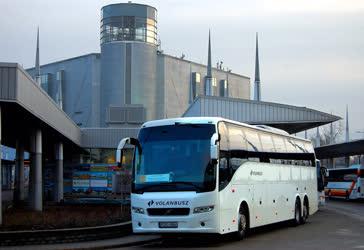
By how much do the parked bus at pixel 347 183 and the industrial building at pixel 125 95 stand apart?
5877 millimetres

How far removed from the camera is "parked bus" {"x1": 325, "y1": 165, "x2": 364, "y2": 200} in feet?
172

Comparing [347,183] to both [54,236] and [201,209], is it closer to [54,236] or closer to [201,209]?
[201,209]

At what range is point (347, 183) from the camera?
56.1m

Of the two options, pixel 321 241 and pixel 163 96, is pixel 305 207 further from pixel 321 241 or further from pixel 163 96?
pixel 163 96

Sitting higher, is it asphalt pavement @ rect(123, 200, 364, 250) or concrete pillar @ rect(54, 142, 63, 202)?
concrete pillar @ rect(54, 142, 63, 202)

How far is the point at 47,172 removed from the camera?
55.0 metres

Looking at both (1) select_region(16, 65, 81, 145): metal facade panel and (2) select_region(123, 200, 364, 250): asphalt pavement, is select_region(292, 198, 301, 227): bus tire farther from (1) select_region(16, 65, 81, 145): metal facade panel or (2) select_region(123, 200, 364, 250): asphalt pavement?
(1) select_region(16, 65, 81, 145): metal facade panel

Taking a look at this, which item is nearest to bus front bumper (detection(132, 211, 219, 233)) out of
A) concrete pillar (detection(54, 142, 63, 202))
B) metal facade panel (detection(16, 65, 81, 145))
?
metal facade panel (detection(16, 65, 81, 145))

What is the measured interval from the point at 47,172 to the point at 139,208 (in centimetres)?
3991

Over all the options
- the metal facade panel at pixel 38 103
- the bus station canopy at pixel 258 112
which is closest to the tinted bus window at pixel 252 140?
the metal facade panel at pixel 38 103

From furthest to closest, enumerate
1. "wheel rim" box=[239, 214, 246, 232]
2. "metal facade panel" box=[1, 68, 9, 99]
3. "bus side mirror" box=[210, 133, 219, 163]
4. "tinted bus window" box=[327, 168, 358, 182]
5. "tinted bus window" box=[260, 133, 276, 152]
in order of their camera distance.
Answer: "tinted bus window" box=[327, 168, 358, 182] → "metal facade panel" box=[1, 68, 9, 99] → "tinted bus window" box=[260, 133, 276, 152] → "wheel rim" box=[239, 214, 246, 232] → "bus side mirror" box=[210, 133, 219, 163]

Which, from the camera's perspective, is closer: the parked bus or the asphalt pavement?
the asphalt pavement

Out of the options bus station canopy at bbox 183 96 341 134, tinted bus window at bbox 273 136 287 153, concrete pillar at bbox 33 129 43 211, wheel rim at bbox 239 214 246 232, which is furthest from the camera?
bus station canopy at bbox 183 96 341 134

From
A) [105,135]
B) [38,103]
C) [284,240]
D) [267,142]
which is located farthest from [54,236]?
[105,135]
